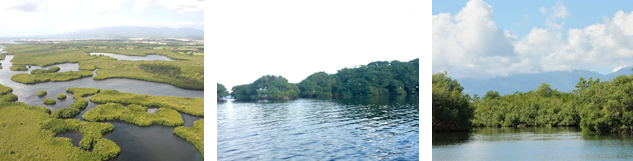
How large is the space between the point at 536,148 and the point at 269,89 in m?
10.7

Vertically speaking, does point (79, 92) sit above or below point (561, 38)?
below

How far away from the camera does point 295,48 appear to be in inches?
632

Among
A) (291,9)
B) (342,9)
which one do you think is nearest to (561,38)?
(342,9)

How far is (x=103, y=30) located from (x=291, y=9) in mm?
8703

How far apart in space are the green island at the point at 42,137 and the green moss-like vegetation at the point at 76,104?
65mm

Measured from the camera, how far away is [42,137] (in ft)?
14.3

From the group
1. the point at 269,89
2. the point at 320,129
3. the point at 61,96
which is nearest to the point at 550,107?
the point at 320,129

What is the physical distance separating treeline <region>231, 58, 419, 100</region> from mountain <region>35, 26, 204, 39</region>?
1143 centimetres

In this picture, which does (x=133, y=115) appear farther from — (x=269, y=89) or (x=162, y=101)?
(x=269, y=89)

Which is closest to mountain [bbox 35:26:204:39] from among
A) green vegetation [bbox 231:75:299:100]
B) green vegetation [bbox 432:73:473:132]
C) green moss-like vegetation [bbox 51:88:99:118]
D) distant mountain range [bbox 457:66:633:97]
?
green moss-like vegetation [bbox 51:88:99:118]

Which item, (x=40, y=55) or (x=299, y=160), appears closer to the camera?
(x=40, y=55)

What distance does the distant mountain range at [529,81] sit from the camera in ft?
57.6

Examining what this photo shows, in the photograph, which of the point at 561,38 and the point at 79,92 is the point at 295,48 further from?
the point at 561,38

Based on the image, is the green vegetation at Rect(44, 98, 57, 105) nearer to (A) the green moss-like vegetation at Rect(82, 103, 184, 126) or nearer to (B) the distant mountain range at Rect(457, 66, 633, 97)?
(A) the green moss-like vegetation at Rect(82, 103, 184, 126)
